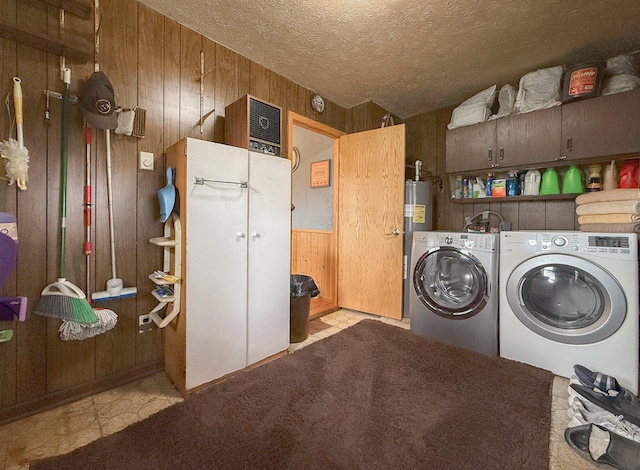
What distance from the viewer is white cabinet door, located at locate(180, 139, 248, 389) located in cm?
158

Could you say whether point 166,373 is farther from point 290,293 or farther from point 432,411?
point 432,411

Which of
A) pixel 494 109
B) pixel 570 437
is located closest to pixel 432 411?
pixel 570 437

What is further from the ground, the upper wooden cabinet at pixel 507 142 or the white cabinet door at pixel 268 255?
the upper wooden cabinet at pixel 507 142

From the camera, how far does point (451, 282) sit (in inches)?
91.7

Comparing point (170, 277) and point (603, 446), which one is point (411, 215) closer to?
point (603, 446)

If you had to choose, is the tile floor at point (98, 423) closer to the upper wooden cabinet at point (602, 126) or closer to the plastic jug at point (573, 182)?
the plastic jug at point (573, 182)

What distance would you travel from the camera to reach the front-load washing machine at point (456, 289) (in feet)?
6.76

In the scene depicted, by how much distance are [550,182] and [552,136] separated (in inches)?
15.3

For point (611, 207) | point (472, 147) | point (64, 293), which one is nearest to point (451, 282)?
point (611, 207)

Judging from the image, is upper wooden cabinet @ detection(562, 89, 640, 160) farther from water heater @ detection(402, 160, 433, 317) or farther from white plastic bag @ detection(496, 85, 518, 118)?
water heater @ detection(402, 160, 433, 317)

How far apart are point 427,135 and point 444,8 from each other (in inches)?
67.4

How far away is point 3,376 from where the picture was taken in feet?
4.44

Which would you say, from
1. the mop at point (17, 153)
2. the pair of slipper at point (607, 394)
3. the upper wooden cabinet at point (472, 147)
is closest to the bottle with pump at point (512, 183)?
the upper wooden cabinet at point (472, 147)

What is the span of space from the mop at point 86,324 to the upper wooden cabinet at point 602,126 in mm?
3277
